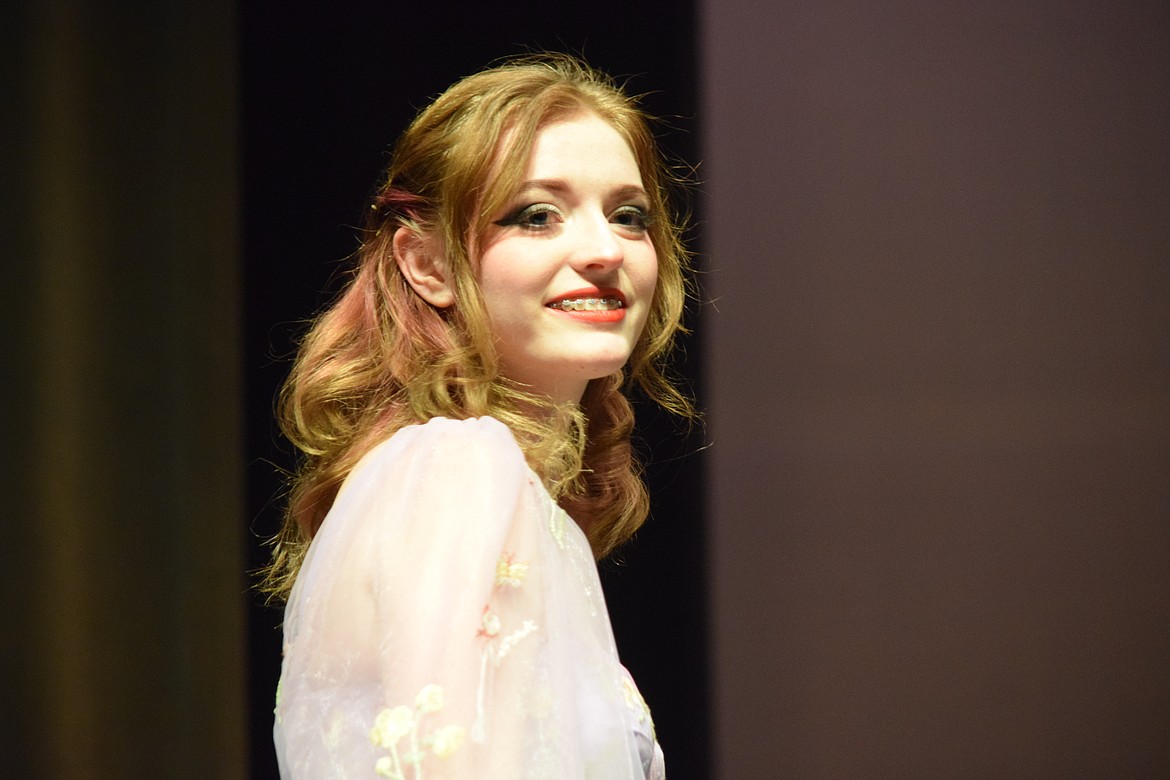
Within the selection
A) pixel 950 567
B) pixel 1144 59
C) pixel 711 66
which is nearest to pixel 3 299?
pixel 711 66

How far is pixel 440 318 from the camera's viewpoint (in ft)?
4.51

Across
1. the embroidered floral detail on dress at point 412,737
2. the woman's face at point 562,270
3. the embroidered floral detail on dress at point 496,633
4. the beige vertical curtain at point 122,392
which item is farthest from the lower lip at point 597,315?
the beige vertical curtain at point 122,392

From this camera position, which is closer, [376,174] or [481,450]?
[481,450]

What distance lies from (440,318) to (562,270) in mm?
166

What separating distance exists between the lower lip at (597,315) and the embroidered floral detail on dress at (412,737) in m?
0.44

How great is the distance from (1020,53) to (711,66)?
20.0 inches

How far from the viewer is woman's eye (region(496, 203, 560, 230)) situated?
4.28 feet

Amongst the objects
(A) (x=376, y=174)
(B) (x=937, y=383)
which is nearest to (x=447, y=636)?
(A) (x=376, y=174)

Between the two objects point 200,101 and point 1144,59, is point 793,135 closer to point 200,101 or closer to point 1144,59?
point 1144,59

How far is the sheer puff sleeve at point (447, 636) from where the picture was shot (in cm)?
101

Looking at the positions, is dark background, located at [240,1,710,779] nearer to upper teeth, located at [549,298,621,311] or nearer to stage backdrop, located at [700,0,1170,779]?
stage backdrop, located at [700,0,1170,779]

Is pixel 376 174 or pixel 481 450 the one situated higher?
pixel 376 174

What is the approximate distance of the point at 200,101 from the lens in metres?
2.05

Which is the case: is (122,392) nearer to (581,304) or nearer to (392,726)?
(581,304)
